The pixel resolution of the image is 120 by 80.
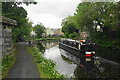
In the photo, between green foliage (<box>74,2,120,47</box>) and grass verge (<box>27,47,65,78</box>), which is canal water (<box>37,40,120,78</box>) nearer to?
grass verge (<box>27,47,65,78</box>)

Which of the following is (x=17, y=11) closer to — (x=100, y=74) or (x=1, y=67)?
(x=1, y=67)

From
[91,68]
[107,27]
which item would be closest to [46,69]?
[107,27]

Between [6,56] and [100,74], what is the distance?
5954 millimetres

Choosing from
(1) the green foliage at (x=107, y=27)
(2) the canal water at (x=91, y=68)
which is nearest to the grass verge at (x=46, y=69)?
(2) the canal water at (x=91, y=68)

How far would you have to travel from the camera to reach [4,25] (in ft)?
17.6

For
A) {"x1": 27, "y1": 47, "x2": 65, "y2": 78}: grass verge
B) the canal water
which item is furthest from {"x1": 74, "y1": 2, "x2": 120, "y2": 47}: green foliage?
the canal water

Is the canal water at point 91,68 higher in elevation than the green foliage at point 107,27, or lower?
lower

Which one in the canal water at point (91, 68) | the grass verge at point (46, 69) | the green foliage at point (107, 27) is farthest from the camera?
the canal water at point (91, 68)

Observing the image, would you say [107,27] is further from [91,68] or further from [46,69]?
[91,68]

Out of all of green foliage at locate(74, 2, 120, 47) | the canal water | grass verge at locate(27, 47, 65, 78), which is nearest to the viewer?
green foliage at locate(74, 2, 120, 47)

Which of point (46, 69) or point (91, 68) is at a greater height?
point (46, 69)

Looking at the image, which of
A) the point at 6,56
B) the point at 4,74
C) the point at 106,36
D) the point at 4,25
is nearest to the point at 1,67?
the point at 4,74

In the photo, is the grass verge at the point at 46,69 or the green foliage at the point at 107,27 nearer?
the green foliage at the point at 107,27

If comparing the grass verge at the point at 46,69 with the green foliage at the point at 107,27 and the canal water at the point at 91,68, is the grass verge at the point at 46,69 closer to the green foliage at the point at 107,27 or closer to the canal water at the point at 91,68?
the canal water at the point at 91,68
